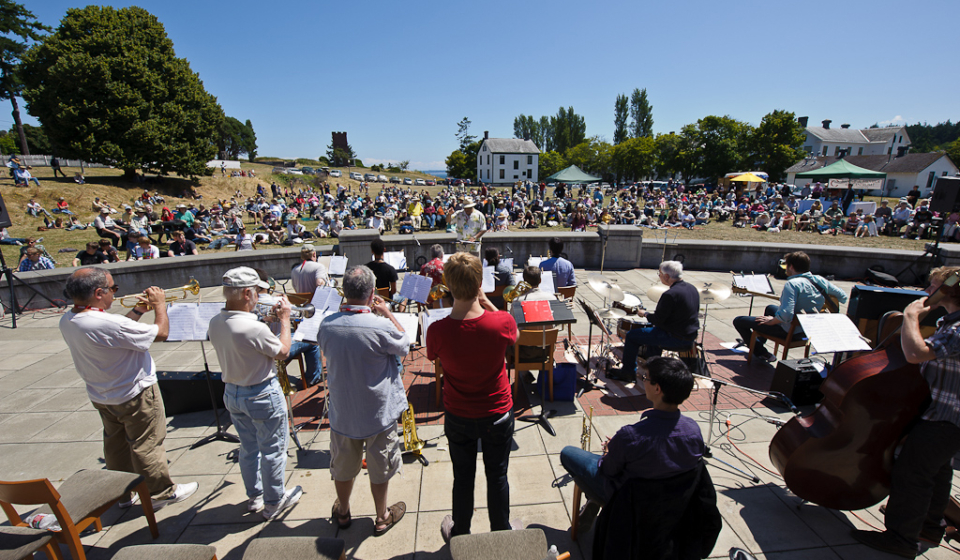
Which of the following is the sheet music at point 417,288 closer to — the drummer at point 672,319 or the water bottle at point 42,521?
the drummer at point 672,319

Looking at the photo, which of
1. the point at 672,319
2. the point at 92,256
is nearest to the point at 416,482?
the point at 672,319

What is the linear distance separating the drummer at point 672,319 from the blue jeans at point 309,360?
402cm

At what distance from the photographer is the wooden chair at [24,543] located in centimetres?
217

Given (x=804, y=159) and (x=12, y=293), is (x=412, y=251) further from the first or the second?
(x=804, y=159)

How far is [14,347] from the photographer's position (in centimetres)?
677

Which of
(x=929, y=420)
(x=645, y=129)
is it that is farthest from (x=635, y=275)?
(x=645, y=129)

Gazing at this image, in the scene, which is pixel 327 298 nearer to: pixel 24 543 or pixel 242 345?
pixel 242 345

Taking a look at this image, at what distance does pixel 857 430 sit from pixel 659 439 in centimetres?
173

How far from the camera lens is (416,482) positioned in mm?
3588

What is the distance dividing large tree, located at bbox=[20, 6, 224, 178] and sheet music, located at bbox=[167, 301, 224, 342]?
1306 inches

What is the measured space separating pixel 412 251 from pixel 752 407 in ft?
27.5

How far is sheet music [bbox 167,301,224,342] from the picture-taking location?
3785 mm

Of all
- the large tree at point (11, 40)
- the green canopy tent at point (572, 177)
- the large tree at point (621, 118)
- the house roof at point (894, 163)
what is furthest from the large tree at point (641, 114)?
the large tree at point (11, 40)

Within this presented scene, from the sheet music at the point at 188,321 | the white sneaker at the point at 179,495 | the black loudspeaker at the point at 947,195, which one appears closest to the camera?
the white sneaker at the point at 179,495
